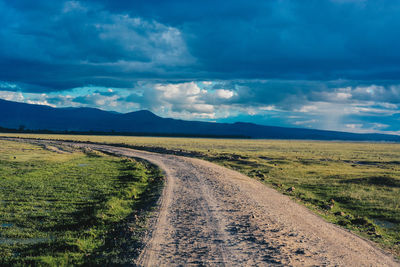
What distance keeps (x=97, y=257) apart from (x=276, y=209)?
10028 millimetres

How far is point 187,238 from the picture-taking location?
11.2m

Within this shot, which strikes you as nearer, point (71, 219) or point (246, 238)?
point (246, 238)

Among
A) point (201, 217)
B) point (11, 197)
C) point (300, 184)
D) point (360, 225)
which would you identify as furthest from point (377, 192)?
point (11, 197)

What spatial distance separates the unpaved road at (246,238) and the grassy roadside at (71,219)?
1.14 meters

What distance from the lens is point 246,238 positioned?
11.4 metres

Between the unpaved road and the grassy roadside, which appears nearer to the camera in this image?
the unpaved road

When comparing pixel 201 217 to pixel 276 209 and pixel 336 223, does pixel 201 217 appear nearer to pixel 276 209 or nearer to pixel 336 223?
pixel 276 209

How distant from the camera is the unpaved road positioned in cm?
955

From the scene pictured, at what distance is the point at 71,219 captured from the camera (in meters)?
14.6

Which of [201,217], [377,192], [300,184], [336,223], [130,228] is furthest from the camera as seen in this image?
[300,184]

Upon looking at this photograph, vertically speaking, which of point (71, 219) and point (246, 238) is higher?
point (246, 238)

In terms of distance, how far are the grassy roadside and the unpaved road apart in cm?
114

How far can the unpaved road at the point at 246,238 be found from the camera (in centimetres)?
955

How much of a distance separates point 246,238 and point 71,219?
8283 millimetres
